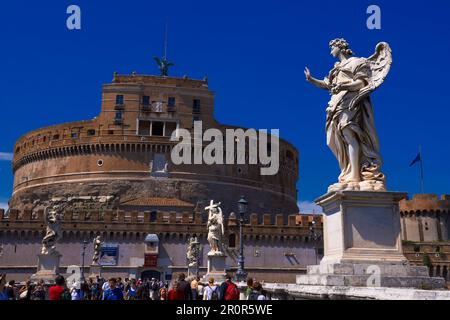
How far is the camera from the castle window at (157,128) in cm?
5831

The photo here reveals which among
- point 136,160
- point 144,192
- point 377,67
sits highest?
point 136,160

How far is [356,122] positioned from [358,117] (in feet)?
0.27

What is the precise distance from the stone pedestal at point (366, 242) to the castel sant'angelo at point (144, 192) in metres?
38.2

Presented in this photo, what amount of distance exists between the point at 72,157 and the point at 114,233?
18.6 metres

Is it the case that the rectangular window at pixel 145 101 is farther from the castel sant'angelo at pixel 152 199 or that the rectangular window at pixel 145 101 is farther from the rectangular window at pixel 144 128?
the rectangular window at pixel 144 128

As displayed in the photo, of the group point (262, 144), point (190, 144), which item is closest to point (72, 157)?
point (190, 144)

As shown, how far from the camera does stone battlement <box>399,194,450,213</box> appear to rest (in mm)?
54938

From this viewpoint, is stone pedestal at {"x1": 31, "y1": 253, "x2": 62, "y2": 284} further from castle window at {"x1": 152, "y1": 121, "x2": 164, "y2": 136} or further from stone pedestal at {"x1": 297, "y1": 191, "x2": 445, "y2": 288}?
castle window at {"x1": 152, "y1": 121, "x2": 164, "y2": 136}

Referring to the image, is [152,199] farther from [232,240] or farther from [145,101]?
[145,101]

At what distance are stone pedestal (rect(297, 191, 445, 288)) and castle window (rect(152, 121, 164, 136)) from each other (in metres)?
53.9

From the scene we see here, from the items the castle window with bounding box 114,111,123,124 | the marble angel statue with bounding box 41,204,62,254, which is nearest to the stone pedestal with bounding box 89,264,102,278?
the marble angel statue with bounding box 41,204,62,254

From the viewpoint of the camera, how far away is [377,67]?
556 cm

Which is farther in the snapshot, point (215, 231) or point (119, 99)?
point (119, 99)

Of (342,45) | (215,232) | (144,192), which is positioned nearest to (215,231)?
(215,232)
